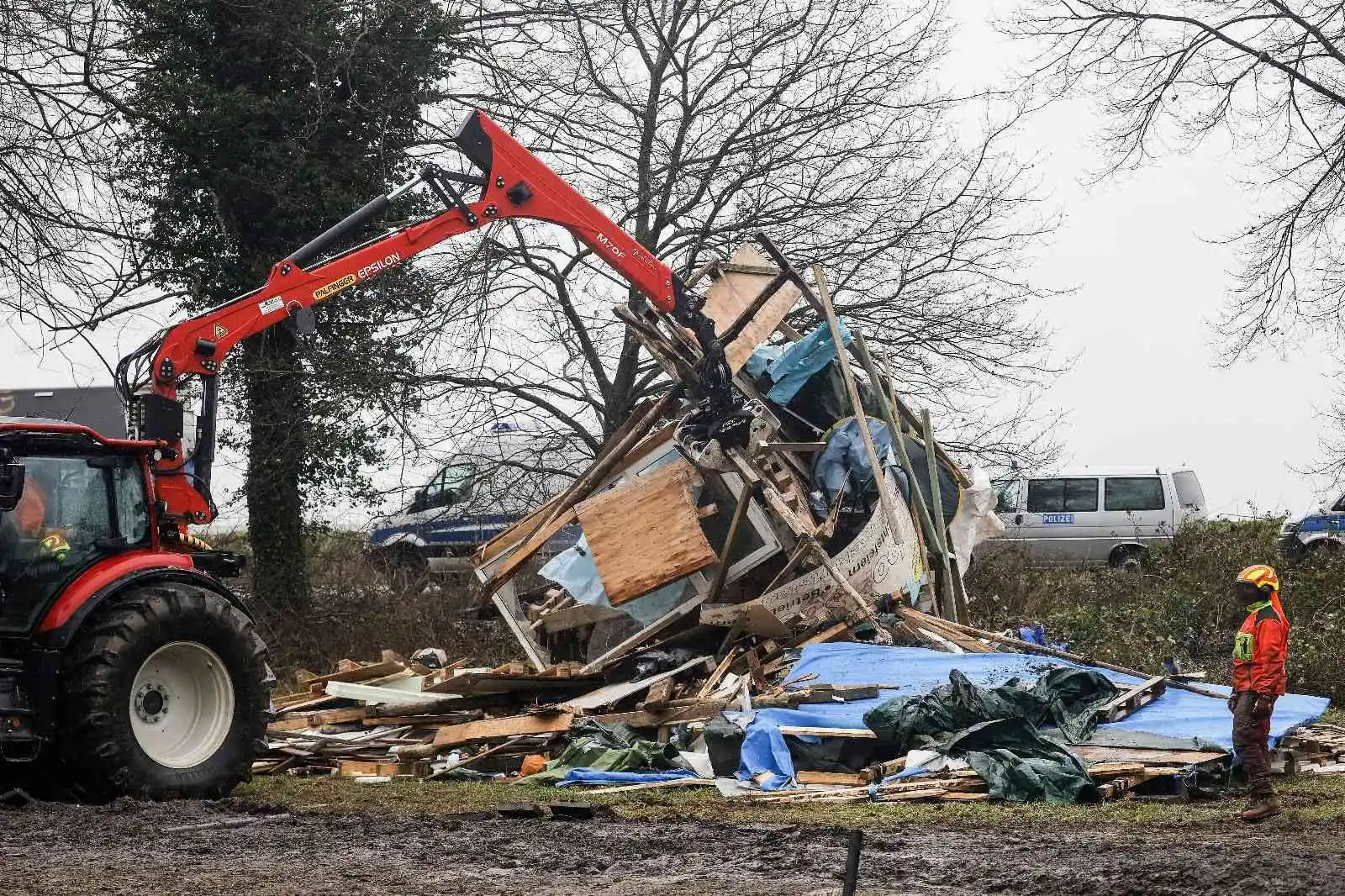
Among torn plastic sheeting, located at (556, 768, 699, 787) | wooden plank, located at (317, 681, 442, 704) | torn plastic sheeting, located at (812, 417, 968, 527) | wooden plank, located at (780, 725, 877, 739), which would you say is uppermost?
torn plastic sheeting, located at (812, 417, 968, 527)

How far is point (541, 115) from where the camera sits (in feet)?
57.8

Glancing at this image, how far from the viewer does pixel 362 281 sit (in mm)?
12266

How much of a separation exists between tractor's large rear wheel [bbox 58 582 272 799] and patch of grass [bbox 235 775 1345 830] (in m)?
0.44

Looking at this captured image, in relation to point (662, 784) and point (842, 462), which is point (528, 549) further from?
point (662, 784)

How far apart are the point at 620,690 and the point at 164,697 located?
3.76 meters

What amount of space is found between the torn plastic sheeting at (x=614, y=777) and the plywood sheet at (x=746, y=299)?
4.53 metres

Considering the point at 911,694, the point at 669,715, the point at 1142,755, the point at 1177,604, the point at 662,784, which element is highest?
the point at 1177,604

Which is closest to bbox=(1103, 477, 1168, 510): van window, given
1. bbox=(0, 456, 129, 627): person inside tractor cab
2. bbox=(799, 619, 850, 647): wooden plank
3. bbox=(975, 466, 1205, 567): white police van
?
bbox=(975, 466, 1205, 567): white police van

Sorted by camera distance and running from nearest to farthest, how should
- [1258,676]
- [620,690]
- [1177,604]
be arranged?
[1258,676] → [620,690] → [1177,604]

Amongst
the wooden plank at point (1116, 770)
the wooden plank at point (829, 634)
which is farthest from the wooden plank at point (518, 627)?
the wooden plank at point (1116, 770)

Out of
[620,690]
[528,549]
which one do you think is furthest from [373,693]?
[620,690]

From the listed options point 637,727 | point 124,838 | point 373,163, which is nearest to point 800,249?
point 373,163

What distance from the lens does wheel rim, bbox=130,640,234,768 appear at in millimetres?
9180

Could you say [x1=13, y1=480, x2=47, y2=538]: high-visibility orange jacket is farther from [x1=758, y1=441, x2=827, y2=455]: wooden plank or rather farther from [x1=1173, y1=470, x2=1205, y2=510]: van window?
[x1=1173, y1=470, x2=1205, y2=510]: van window
